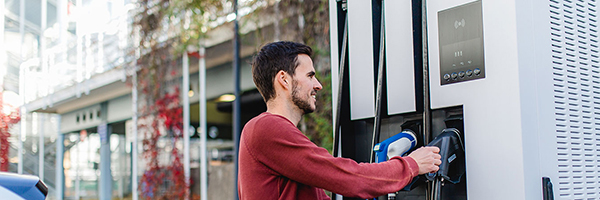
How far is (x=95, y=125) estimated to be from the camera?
885cm

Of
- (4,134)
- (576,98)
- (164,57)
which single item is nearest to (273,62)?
(576,98)

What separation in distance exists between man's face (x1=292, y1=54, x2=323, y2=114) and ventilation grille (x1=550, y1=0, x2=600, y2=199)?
0.78 m

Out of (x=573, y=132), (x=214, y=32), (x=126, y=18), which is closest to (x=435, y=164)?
(x=573, y=132)

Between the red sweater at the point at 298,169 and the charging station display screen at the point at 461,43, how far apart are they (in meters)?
0.35

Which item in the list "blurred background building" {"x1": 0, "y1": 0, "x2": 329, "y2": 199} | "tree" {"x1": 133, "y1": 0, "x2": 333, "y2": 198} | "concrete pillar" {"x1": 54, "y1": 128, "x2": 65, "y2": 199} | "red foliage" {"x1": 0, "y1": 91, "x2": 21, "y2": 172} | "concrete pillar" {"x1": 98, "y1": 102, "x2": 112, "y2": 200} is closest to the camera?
"tree" {"x1": 133, "y1": 0, "x2": 333, "y2": 198}

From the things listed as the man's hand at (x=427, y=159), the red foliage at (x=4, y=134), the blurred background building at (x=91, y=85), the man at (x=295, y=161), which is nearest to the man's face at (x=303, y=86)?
the man at (x=295, y=161)

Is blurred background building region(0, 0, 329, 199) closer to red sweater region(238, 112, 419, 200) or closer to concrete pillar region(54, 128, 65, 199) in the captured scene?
concrete pillar region(54, 128, 65, 199)

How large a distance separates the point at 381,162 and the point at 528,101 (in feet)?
1.55

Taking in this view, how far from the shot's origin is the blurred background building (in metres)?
6.07

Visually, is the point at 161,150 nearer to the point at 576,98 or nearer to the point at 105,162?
the point at 105,162

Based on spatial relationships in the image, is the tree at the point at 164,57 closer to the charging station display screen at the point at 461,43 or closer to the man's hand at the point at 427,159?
the charging station display screen at the point at 461,43

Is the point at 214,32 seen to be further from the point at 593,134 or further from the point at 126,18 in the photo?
the point at 593,134

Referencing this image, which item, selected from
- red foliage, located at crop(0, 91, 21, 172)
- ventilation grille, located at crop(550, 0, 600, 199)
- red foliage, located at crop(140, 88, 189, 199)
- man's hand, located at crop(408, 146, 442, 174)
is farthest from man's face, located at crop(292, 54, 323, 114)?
red foliage, located at crop(0, 91, 21, 172)

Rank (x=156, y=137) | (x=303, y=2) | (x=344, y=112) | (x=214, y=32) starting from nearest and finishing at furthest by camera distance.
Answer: (x=344, y=112)
(x=303, y=2)
(x=214, y=32)
(x=156, y=137)
